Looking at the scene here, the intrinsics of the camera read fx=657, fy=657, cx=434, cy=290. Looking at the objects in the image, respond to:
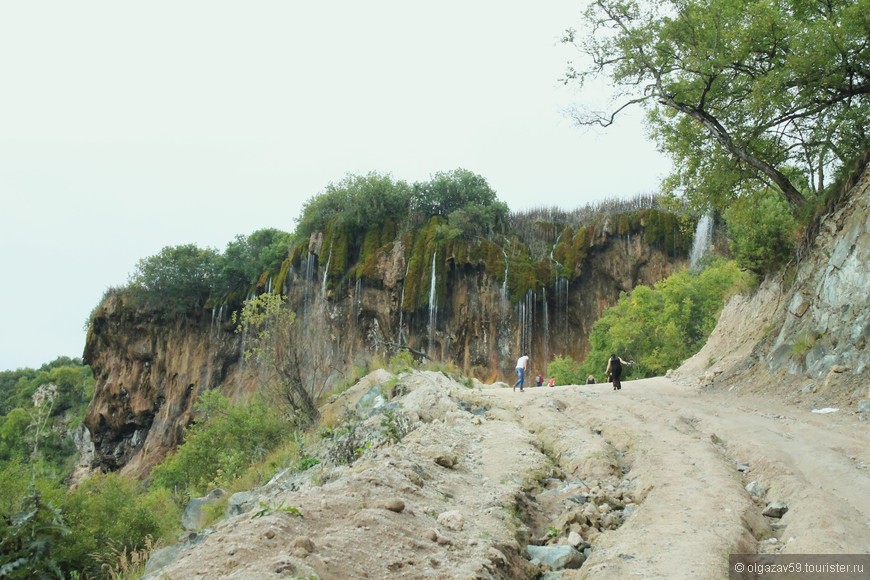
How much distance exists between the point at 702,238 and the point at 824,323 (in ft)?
98.1

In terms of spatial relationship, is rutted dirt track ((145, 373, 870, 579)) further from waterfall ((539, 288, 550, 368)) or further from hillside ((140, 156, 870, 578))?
waterfall ((539, 288, 550, 368))

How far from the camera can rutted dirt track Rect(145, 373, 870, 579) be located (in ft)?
14.2

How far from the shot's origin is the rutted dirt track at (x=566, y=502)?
4.32 m

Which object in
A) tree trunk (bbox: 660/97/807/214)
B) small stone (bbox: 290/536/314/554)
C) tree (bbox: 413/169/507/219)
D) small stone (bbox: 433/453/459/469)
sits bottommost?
small stone (bbox: 433/453/459/469)

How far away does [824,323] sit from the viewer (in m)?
13.1

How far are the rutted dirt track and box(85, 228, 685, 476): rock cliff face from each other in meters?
30.6

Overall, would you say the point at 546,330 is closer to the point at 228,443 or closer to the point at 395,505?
the point at 228,443

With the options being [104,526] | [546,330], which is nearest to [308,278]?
[546,330]

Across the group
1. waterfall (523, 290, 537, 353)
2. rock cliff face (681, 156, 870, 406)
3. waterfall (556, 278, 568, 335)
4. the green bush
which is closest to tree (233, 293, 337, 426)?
the green bush

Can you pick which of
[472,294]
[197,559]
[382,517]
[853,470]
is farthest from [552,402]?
[472,294]

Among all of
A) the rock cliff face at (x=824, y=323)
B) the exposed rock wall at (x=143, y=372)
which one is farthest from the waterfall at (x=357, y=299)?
the rock cliff face at (x=824, y=323)

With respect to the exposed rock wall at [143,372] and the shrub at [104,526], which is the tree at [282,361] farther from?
the exposed rock wall at [143,372]

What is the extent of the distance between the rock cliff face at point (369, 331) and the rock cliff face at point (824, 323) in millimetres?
26254

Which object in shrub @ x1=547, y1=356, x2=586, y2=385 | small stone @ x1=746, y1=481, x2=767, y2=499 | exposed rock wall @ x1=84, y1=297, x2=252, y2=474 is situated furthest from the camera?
exposed rock wall @ x1=84, y1=297, x2=252, y2=474
